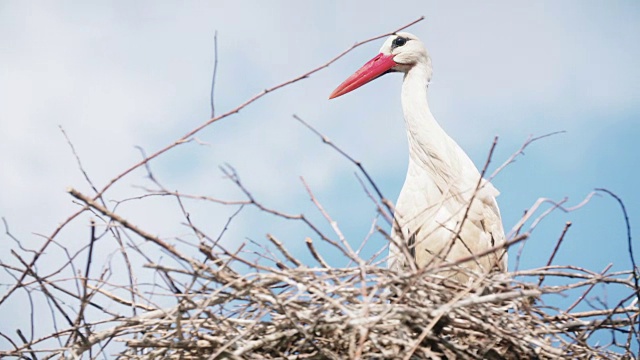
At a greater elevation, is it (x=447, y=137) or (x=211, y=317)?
(x=447, y=137)

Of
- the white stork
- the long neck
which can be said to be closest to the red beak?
the white stork

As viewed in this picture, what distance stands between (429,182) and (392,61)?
912 millimetres

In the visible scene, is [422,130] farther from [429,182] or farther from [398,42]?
[398,42]

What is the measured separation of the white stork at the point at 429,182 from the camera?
4051 mm

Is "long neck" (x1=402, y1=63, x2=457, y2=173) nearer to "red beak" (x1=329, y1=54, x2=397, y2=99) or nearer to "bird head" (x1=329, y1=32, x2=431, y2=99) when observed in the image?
"bird head" (x1=329, y1=32, x2=431, y2=99)

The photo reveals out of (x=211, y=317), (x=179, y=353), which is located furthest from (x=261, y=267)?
(x=179, y=353)

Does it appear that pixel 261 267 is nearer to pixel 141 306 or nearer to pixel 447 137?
pixel 141 306

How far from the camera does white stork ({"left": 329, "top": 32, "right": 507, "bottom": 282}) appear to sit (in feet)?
13.3

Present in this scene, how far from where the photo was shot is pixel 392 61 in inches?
193

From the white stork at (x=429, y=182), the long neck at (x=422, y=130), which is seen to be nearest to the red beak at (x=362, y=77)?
the white stork at (x=429, y=182)

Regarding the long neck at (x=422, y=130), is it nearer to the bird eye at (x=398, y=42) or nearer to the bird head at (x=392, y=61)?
the bird head at (x=392, y=61)

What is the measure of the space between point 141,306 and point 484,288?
3.78ft

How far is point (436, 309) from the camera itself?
244cm

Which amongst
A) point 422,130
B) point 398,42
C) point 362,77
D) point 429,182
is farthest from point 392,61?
point 429,182
